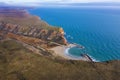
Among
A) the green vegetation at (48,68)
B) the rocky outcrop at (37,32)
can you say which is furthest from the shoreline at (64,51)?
the green vegetation at (48,68)

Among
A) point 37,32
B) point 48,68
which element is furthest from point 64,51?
point 48,68

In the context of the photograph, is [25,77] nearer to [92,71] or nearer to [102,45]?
[92,71]

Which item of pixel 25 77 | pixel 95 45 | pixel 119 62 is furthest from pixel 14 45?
pixel 95 45

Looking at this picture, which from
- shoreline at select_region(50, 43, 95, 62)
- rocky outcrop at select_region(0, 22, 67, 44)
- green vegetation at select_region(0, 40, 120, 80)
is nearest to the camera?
green vegetation at select_region(0, 40, 120, 80)

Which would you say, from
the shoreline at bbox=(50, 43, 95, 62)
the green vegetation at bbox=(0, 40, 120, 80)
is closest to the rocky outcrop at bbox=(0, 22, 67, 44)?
the shoreline at bbox=(50, 43, 95, 62)

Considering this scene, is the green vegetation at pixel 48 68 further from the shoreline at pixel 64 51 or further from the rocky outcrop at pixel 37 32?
the rocky outcrop at pixel 37 32

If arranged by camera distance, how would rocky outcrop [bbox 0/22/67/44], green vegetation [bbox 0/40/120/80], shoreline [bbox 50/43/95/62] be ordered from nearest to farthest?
green vegetation [bbox 0/40/120/80], shoreline [bbox 50/43/95/62], rocky outcrop [bbox 0/22/67/44]

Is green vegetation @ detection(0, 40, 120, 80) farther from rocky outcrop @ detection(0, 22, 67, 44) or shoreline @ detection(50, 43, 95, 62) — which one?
rocky outcrop @ detection(0, 22, 67, 44)

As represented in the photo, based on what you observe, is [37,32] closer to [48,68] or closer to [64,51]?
[64,51]
